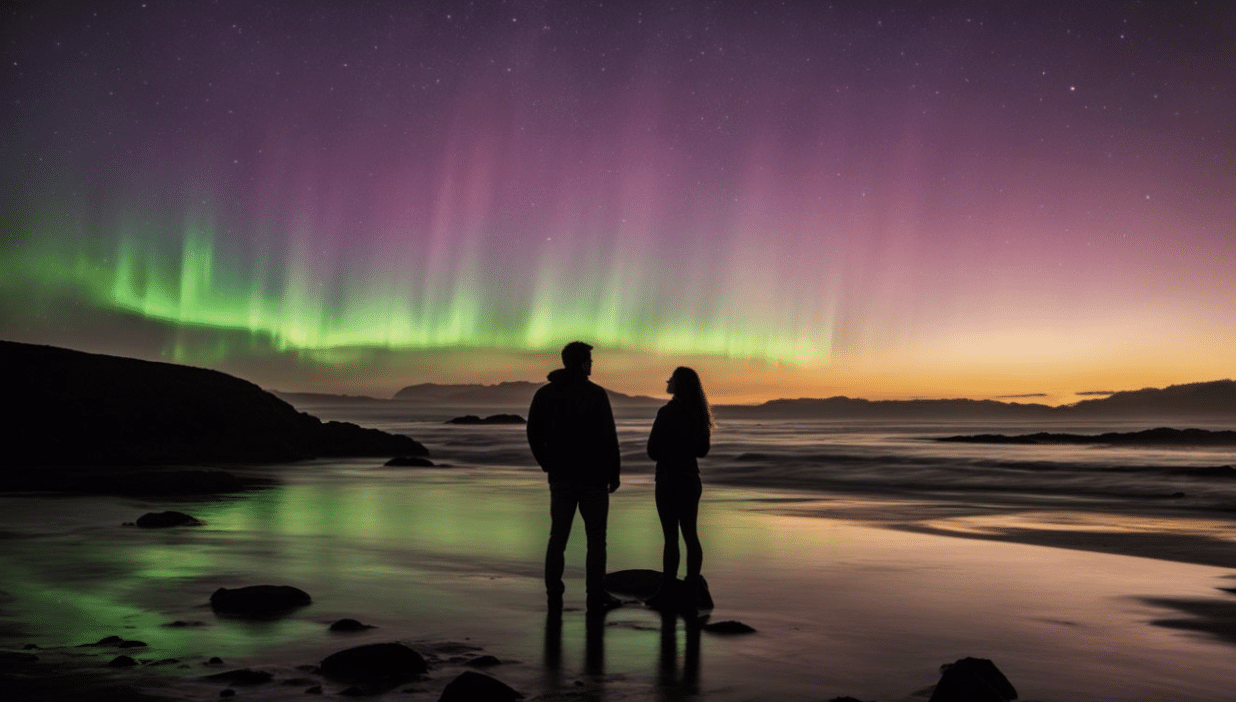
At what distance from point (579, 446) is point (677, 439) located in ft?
3.32

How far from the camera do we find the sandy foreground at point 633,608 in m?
6.61

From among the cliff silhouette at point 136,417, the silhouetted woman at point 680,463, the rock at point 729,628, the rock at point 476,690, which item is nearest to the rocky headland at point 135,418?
the cliff silhouette at point 136,417

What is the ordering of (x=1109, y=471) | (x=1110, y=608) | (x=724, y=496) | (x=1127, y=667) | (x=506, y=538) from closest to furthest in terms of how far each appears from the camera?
1. (x=1127, y=667)
2. (x=1110, y=608)
3. (x=506, y=538)
4. (x=724, y=496)
5. (x=1109, y=471)

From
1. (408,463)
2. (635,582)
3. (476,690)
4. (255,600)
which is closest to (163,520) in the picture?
(255,600)

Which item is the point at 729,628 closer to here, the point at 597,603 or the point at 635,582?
the point at 597,603

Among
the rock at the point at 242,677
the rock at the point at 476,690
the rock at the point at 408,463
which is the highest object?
the rock at the point at 476,690

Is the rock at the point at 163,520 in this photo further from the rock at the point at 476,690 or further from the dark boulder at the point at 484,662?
the rock at the point at 476,690

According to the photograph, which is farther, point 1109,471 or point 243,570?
point 1109,471

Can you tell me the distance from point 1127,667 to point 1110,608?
9.50 ft

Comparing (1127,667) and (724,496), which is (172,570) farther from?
(724,496)

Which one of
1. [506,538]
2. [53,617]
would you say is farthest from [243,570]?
[506,538]

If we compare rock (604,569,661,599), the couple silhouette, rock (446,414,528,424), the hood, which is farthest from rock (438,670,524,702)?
rock (446,414,528,424)

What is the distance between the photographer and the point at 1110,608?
32.8 ft

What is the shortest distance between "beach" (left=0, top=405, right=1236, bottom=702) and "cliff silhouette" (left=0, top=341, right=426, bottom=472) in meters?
14.4
